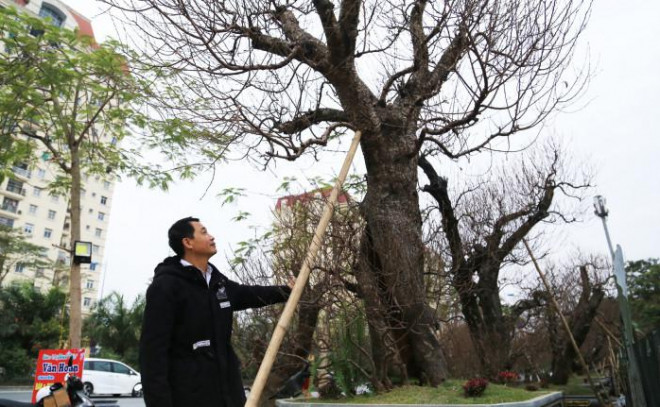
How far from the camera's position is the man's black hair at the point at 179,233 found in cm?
284

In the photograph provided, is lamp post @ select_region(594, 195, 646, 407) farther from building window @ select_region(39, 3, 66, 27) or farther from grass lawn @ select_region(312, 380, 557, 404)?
building window @ select_region(39, 3, 66, 27)

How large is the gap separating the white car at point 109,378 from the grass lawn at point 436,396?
659 inches

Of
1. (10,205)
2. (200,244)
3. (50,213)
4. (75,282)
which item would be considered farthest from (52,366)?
(50,213)

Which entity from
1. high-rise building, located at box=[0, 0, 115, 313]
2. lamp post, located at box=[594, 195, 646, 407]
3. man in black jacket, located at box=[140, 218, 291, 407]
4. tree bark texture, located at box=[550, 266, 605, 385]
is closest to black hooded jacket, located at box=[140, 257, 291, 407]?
man in black jacket, located at box=[140, 218, 291, 407]

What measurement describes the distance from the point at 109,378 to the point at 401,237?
18.6 m

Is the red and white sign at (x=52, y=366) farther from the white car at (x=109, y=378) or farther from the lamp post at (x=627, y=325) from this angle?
the white car at (x=109, y=378)

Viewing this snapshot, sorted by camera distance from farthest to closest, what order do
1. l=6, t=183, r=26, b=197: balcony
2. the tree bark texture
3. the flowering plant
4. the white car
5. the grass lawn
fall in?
l=6, t=183, r=26, b=197: balcony < the white car < the tree bark texture < the flowering plant < the grass lawn

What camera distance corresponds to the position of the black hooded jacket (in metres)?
2.35

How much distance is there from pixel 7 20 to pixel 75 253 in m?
4.68

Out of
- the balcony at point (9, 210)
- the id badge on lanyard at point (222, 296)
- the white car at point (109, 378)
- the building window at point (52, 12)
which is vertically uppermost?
the building window at point (52, 12)

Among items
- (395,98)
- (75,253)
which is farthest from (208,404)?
(75,253)

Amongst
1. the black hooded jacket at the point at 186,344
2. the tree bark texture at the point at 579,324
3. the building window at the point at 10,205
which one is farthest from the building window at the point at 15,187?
the black hooded jacket at the point at 186,344

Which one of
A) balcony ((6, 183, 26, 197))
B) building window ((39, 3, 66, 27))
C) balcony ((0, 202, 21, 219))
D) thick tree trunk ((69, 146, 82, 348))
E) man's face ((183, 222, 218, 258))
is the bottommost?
man's face ((183, 222, 218, 258))

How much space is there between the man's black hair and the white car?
18.8 meters
